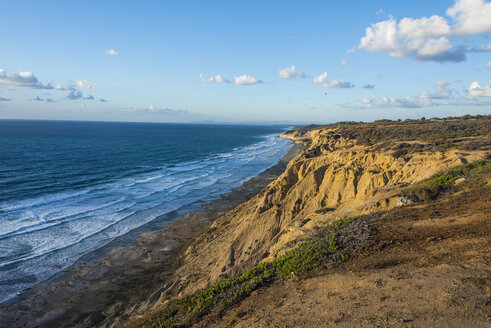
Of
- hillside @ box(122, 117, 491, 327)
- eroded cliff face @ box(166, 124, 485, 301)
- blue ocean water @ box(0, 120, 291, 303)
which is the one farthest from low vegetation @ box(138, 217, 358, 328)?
blue ocean water @ box(0, 120, 291, 303)

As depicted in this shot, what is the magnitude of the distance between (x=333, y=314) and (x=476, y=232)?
6.80 meters

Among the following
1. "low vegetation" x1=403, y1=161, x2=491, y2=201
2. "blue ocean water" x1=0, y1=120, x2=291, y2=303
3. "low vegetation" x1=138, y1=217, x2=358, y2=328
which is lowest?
"blue ocean water" x1=0, y1=120, x2=291, y2=303

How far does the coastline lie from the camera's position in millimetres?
16936

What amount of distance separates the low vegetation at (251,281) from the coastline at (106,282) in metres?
7.86

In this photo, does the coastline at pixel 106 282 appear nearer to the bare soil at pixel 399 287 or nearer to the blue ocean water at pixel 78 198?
the blue ocean water at pixel 78 198

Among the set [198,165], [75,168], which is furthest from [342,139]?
[75,168]

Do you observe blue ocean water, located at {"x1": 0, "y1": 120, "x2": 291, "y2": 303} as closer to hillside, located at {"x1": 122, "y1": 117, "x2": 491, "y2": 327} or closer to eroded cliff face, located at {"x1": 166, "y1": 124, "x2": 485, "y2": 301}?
eroded cliff face, located at {"x1": 166, "y1": 124, "x2": 485, "y2": 301}

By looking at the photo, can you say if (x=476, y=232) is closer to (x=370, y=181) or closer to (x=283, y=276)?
(x=283, y=276)

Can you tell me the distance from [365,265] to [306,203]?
43.8 feet

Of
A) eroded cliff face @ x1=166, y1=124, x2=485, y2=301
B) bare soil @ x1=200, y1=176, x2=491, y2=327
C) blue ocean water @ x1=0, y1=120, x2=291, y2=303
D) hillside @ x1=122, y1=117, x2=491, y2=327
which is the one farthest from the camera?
blue ocean water @ x1=0, y1=120, x2=291, y2=303

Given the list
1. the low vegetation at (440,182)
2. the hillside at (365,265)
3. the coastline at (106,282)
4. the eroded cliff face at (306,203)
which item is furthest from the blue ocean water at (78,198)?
the low vegetation at (440,182)

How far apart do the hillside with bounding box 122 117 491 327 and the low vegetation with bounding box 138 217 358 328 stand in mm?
43

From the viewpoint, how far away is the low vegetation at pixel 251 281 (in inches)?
395

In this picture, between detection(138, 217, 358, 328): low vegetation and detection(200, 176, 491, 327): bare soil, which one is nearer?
detection(200, 176, 491, 327): bare soil
